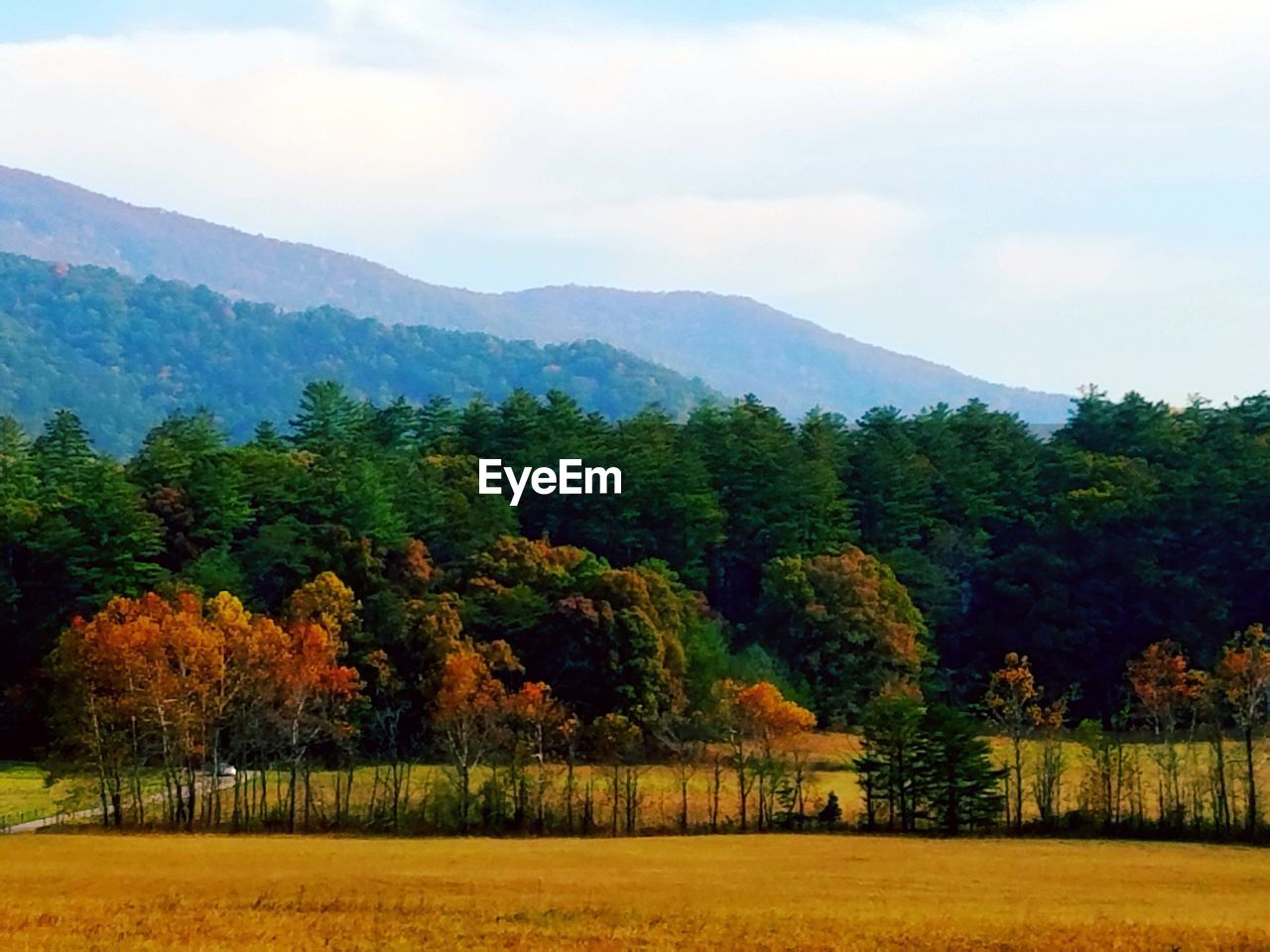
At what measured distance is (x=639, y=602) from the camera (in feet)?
250

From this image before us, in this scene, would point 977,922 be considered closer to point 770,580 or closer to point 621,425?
point 770,580

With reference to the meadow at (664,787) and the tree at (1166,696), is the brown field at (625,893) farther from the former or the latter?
the tree at (1166,696)

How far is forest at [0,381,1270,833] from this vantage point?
6025 centimetres

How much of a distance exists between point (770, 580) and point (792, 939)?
5396cm

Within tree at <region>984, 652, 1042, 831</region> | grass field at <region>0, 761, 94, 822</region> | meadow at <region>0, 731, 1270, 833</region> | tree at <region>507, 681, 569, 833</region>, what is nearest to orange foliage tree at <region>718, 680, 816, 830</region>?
meadow at <region>0, 731, 1270, 833</region>

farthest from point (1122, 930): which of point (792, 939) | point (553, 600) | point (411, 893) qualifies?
point (553, 600)

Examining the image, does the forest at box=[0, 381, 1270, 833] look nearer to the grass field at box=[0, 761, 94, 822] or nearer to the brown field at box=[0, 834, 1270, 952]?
the grass field at box=[0, 761, 94, 822]

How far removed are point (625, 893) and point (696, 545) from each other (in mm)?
56103

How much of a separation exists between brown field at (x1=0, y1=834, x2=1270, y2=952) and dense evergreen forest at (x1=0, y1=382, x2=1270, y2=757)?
23.9 metres

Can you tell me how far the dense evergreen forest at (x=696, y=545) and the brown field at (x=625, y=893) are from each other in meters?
23.9

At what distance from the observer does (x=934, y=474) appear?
99.7 m

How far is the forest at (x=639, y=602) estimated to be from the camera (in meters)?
60.2

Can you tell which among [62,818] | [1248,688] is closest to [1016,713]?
[1248,688]

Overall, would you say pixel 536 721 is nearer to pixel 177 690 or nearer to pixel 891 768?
pixel 177 690
